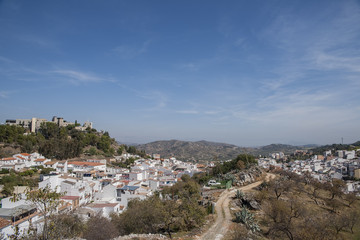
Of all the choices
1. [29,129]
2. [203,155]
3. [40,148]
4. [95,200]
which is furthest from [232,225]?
[203,155]

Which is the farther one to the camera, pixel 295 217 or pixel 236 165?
pixel 236 165

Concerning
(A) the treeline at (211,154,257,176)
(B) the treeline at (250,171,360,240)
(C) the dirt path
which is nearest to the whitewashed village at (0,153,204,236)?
(C) the dirt path

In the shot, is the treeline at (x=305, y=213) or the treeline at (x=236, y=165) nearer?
the treeline at (x=305, y=213)

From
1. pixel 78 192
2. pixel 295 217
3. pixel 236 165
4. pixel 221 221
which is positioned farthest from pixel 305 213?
pixel 78 192

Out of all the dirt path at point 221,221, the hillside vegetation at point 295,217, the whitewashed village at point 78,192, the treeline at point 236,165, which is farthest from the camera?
the treeline at point 236,165

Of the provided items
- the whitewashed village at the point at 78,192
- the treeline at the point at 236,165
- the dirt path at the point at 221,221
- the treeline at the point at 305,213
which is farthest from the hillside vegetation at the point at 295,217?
the whitewashed village at the point at 78,192

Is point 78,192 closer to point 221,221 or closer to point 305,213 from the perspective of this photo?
point 221,221

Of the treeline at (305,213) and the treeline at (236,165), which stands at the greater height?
the treeline at (236,165)

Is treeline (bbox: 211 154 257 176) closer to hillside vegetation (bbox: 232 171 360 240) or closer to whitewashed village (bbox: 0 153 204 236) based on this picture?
hillside vegetation (bbox: 232 171 360 240)

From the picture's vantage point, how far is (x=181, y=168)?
228 ft

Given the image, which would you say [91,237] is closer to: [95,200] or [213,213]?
[213,213]

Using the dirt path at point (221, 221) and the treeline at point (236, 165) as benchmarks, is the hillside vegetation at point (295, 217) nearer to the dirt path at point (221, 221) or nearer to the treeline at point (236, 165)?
the dirt path at point (221, 221)

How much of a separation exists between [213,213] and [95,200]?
2021cm

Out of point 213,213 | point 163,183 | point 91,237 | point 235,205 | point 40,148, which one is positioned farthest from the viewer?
point 40,148
